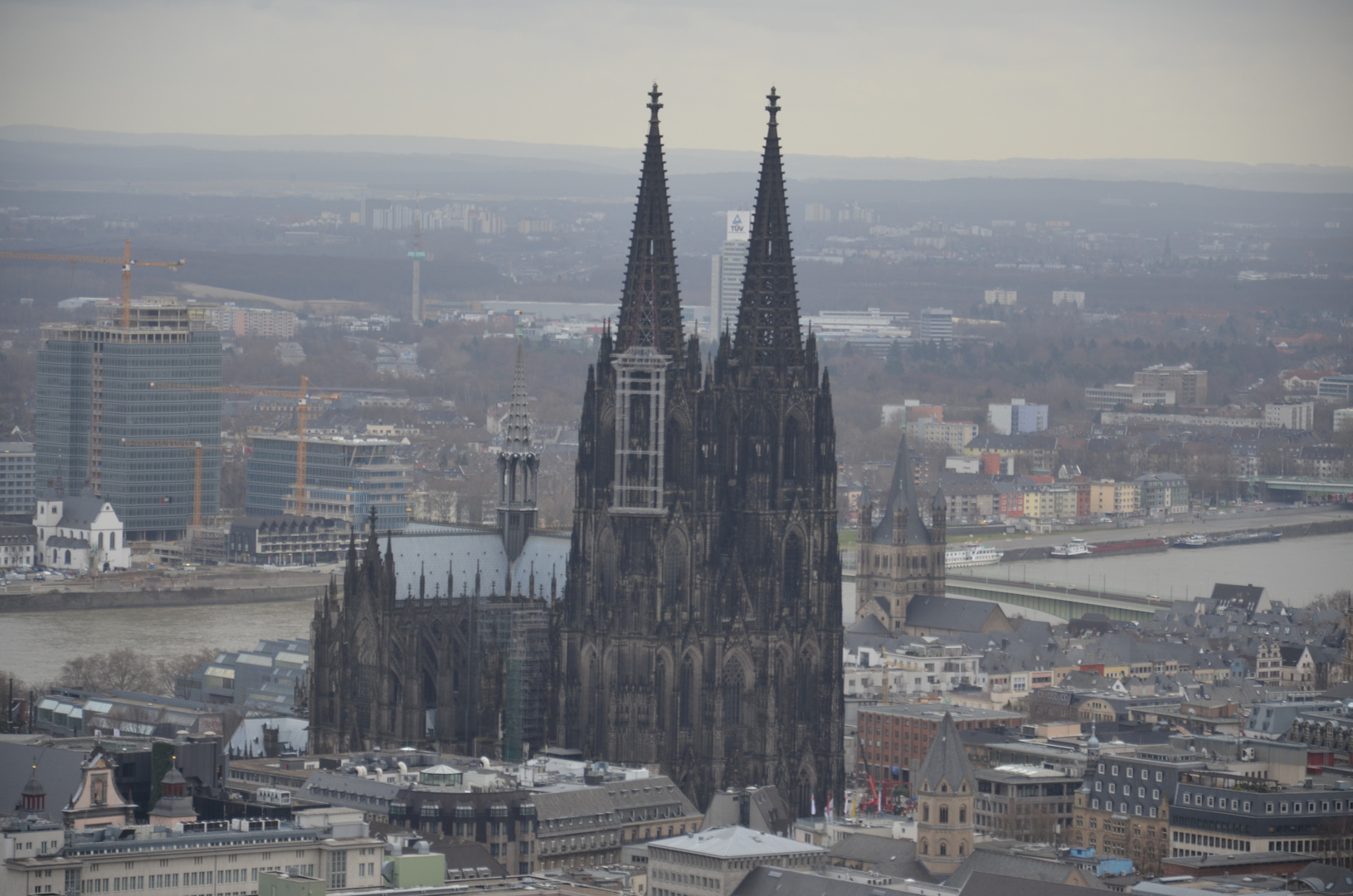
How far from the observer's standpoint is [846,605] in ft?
428

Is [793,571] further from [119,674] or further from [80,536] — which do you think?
[80,536]

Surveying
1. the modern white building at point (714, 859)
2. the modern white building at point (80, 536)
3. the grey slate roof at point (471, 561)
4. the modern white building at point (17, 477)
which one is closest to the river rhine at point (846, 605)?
the modern white building at point (80, 536)

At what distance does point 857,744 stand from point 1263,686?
17.0 metres

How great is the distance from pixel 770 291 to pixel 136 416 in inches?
3528

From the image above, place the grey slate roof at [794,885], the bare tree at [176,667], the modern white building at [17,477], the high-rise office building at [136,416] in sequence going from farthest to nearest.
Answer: the modern white building at [17,477] < the high-rise office building at [136,416] < the bare tree at [176,667] < the grey slate roof at [794,885]

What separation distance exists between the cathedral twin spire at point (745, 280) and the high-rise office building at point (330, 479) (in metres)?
75.2

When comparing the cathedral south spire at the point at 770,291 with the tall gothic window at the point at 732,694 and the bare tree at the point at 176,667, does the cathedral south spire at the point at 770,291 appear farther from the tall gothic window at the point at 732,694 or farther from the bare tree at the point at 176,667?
the bare tree at the point at 176,667

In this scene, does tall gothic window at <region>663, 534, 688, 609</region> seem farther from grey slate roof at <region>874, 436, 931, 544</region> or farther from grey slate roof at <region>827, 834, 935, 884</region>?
grey slate roof at <region>874, 436, 931, 544</region>

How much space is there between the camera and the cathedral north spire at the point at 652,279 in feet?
269

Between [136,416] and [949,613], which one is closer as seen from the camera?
[949,613]

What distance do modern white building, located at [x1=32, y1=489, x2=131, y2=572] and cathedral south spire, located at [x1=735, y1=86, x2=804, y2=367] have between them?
68832mm

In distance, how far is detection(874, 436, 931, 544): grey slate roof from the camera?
4695 inches

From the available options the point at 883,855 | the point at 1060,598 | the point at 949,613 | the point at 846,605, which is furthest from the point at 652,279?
the point at 1060,598

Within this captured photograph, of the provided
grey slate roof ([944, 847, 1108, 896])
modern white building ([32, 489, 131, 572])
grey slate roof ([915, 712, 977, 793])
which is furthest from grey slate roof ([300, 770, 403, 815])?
modern white building ([32, 489, 131, 572])
